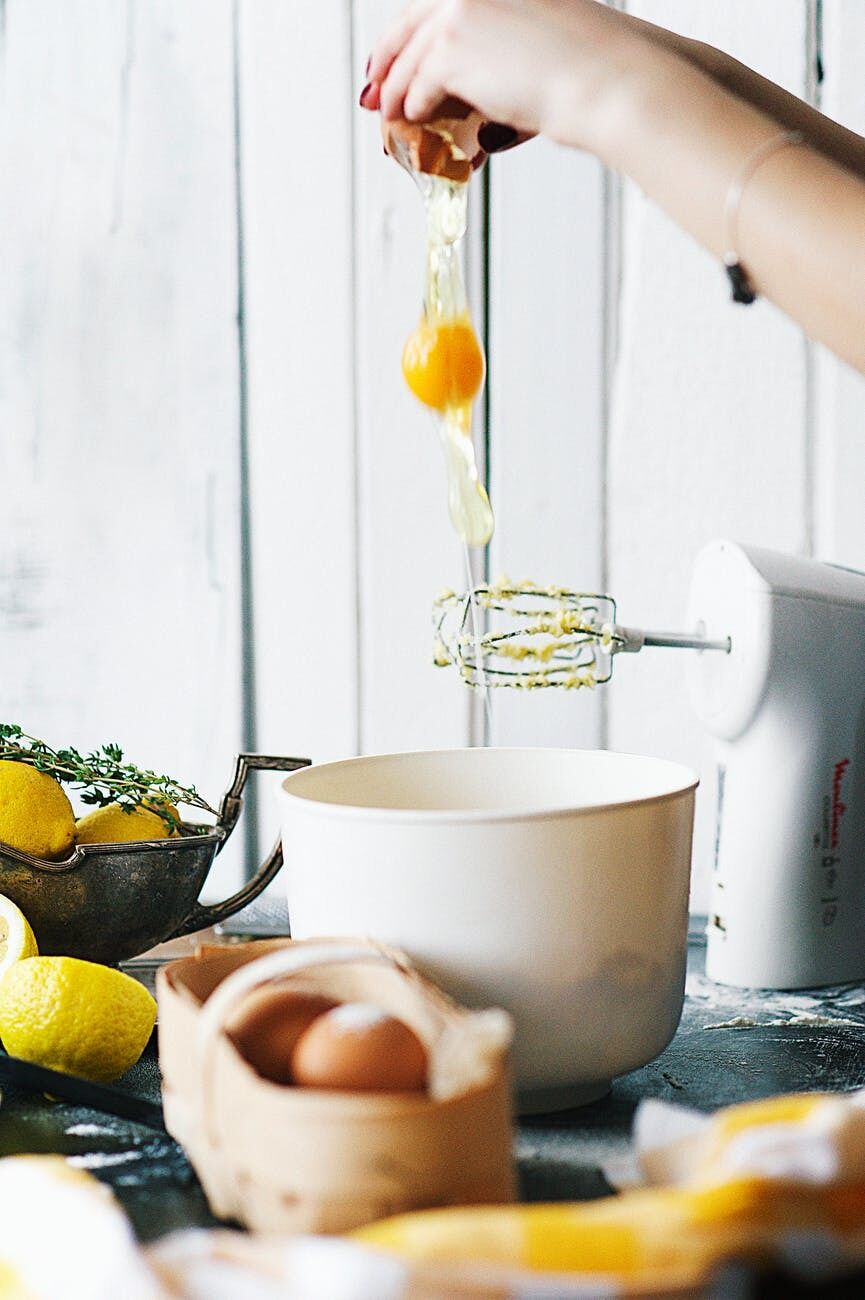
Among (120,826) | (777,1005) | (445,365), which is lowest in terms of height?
(777,1005)

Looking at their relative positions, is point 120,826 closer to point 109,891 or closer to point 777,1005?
point 109,891

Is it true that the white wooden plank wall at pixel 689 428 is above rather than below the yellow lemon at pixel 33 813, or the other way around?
above

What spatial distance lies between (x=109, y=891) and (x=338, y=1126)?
0.38 m

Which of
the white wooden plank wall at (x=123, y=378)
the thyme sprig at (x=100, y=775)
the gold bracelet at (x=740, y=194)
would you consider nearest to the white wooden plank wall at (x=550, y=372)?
the white wooden plank wall at (x=123, y=378)

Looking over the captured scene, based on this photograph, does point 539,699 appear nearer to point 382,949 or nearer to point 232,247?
point 232,247

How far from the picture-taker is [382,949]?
53cm

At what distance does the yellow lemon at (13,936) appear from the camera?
70 centimetres

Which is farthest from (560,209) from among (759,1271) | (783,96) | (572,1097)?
(759,1271)

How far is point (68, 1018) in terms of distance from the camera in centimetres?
63

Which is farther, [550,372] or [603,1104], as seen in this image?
[550,372]

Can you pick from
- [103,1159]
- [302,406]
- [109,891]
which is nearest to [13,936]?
[109,891]

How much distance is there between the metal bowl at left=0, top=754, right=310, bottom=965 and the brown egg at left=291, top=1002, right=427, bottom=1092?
30 cm

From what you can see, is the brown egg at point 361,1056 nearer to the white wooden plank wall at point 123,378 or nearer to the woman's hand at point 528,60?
the woman's hand at point 528,60

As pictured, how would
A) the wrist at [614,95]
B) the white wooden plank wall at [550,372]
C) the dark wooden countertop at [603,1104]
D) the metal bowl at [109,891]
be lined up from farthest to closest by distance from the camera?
the white wooden plank wall at [550,372]
the metal bowl at [109,891]
the wrist at [614,95]
the dark wooden countertop at [603,1104]
